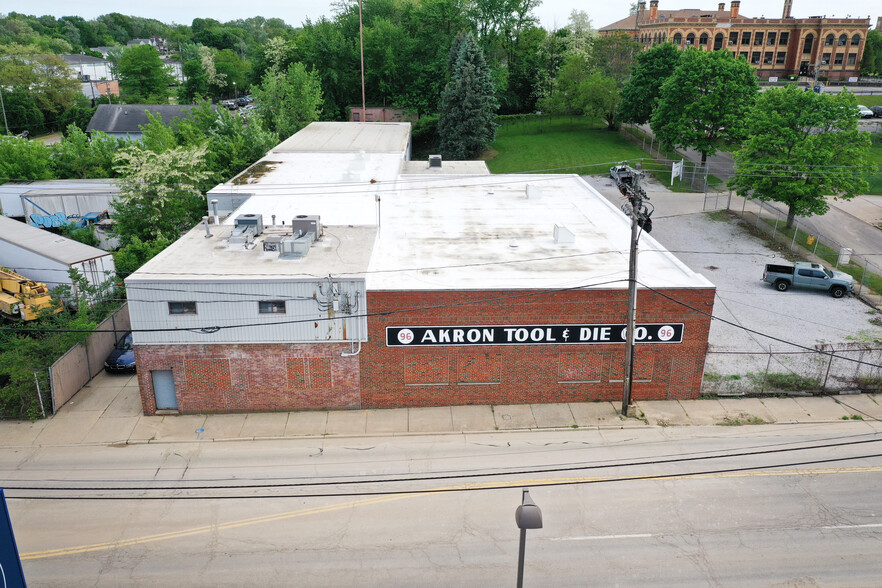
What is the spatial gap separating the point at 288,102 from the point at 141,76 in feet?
177

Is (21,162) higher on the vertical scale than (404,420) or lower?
higher

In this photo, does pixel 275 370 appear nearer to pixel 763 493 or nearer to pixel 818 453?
pixel 763 493

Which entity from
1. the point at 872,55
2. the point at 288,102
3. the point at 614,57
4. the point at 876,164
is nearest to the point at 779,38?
the point at 872,55

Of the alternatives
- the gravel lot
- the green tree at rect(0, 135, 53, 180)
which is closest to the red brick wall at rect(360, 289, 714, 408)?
the gravel lot

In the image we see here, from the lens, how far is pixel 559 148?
65.6 m

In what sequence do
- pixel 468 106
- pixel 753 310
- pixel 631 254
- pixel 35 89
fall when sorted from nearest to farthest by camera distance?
pixel 631 254 < pixel 753 310 < pixel 468 106 < pixel 35 89

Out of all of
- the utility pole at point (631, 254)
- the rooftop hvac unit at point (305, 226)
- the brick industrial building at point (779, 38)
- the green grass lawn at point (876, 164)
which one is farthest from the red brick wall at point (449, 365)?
the brick industrial building at point (779, 38)

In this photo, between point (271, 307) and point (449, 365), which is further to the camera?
point (449, 365)

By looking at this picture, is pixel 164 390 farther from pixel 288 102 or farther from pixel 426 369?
pixel 288 102

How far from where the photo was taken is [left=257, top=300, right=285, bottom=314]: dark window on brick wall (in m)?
21.6

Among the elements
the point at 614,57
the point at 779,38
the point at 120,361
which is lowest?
the point at 120,361

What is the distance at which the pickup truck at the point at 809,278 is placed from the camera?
1264 inches

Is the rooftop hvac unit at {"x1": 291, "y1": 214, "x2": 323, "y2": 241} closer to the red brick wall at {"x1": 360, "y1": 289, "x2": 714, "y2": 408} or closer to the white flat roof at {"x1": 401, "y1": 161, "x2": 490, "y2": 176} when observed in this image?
the red brick wall at {"x1": 360, "y1": 289, "x2": 714, "y2": 408}

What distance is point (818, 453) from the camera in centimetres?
2014
